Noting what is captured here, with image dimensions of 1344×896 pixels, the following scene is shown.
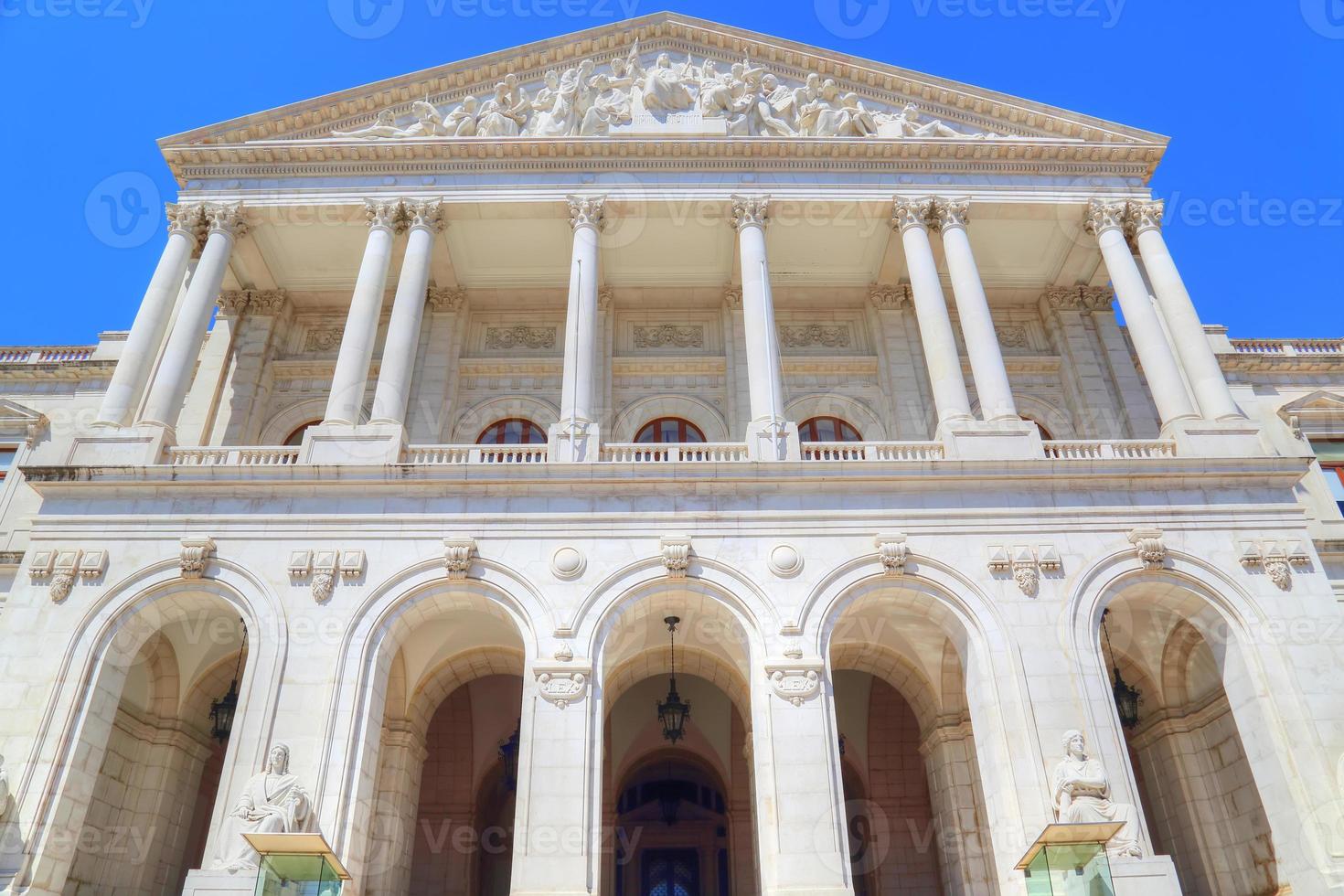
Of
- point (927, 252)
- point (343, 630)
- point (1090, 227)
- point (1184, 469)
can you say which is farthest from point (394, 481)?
point (1090, 227)

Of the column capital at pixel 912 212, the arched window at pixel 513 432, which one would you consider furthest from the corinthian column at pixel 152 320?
the column capital at pixel 912 212

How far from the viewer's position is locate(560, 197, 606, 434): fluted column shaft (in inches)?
775

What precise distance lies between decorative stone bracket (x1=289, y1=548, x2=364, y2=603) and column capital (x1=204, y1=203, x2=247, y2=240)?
30.0 ft

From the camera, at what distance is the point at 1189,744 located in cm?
1969

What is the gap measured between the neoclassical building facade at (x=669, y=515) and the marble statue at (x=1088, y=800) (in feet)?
0.29

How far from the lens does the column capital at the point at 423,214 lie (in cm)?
2255

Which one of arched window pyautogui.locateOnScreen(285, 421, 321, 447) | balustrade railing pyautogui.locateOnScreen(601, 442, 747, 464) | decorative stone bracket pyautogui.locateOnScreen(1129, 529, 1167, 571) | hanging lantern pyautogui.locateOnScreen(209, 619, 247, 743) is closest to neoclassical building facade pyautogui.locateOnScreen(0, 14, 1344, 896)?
decorative stone bracket pyautogui.locateOnScreen(1129, 529, 1167, 571)

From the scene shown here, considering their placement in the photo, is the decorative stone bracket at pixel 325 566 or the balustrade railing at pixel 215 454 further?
the balustrade railing at pixel 215 454

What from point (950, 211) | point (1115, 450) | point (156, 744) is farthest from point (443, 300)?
point (1115, 450)

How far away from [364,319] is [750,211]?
8993 mm

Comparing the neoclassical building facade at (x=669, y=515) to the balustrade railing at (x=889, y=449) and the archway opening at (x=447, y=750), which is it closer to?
the archway opening at (x=447, y=750)

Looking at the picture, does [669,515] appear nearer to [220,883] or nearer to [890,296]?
[220,883]

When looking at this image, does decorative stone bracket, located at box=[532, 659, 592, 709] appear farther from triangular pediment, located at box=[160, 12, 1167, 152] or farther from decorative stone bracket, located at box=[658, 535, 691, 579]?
triangular pediment, located at box=[160, 12, 1167, 152]

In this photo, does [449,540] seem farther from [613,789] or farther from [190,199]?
[190,199]
